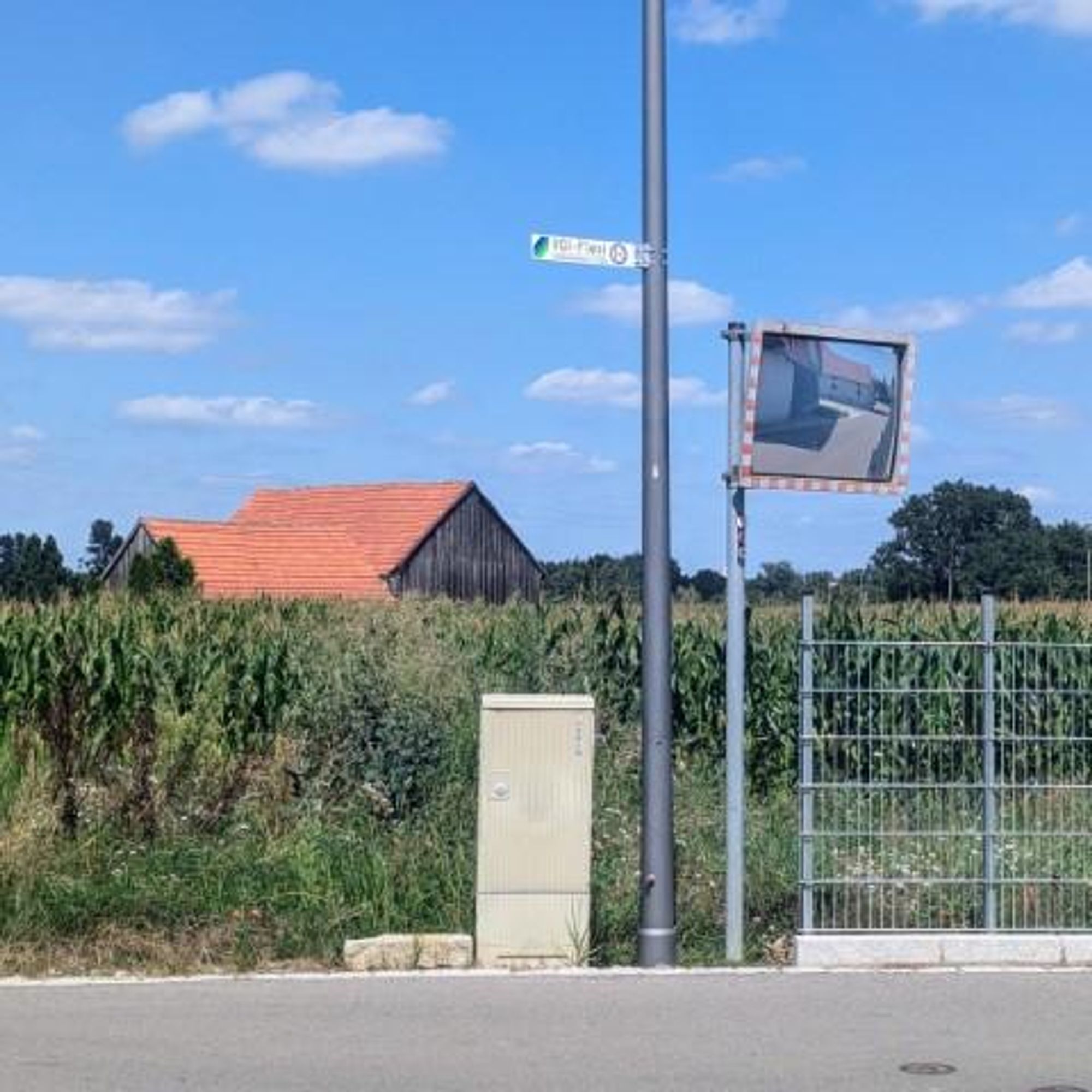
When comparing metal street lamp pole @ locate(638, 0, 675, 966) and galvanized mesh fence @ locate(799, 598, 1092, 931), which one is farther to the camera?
galvanized mesh fence @ locate(799, 598, 1092, 931)

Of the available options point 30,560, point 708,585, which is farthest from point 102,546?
point 708,585

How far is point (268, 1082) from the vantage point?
6.97 m

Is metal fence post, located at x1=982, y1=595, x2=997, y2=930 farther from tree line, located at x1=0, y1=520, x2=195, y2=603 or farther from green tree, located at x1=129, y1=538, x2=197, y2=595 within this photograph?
green tree, located at x1=129, y1=538, x2=197, y2=595

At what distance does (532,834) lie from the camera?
9367 mm

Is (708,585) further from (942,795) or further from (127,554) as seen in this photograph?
(127,554)

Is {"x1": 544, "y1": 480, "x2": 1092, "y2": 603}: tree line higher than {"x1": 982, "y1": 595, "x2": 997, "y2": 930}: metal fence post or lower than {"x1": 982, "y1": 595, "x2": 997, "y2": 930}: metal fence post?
higher

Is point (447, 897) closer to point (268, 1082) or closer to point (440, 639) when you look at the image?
point (268, 1082)

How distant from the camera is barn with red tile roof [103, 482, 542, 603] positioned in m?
53.8

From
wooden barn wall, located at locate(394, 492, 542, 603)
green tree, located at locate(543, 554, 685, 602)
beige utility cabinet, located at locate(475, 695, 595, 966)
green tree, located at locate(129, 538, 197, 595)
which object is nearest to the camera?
beige utility cabinet, located at locate(475, 695, 595, 966)

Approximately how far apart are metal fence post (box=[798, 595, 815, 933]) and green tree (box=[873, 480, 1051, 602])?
21875 mm

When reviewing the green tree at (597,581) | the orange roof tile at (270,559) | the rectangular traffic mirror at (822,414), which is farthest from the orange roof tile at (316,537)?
the rectangular traffic mirror at (822,414)

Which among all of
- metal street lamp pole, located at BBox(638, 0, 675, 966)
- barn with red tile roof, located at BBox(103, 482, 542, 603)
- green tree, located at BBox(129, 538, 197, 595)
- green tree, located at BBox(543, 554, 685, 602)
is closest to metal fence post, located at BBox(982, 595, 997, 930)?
metal street lamp pole, located at BBox(638, 0, 675, 966)

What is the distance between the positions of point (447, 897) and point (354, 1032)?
7.55 ft

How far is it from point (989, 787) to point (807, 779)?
1021 mm
